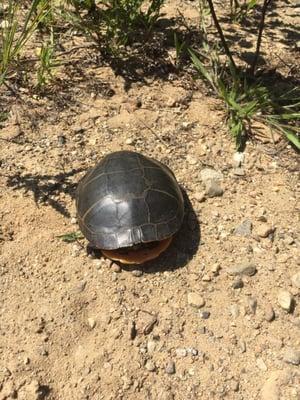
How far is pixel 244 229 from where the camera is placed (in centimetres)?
309

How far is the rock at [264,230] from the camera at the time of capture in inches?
120

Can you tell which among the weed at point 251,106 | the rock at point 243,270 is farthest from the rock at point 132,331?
the weed at point 251,106

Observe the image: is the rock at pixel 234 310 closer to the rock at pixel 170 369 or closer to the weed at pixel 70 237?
the rock at pixel 170 369

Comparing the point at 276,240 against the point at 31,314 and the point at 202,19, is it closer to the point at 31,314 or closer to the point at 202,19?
the point at 31,314

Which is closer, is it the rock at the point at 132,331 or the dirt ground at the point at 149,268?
the dirt ground at the point at 149,268

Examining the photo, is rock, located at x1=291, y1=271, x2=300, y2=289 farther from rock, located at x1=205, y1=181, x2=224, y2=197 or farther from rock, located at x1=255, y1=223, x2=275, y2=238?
rock, located at x1=205, y1=181, x2=224, y2=197

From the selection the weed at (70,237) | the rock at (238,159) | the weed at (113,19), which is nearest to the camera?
the weed at (70,237)

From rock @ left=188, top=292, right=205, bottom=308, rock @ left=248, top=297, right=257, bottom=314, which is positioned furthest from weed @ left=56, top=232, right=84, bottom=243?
rock @ left=248, top=297, right=257, bottom=314

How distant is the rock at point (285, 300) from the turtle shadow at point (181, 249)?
576mm

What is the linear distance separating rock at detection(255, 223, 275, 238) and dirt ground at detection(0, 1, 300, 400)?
2 cm

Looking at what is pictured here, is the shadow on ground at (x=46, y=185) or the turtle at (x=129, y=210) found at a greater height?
the turtle at (x=129, y=210)

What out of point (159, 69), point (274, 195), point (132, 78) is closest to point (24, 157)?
point (132, 78)

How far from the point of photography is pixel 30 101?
3709 mm

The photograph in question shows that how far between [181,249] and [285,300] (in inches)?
27.2
